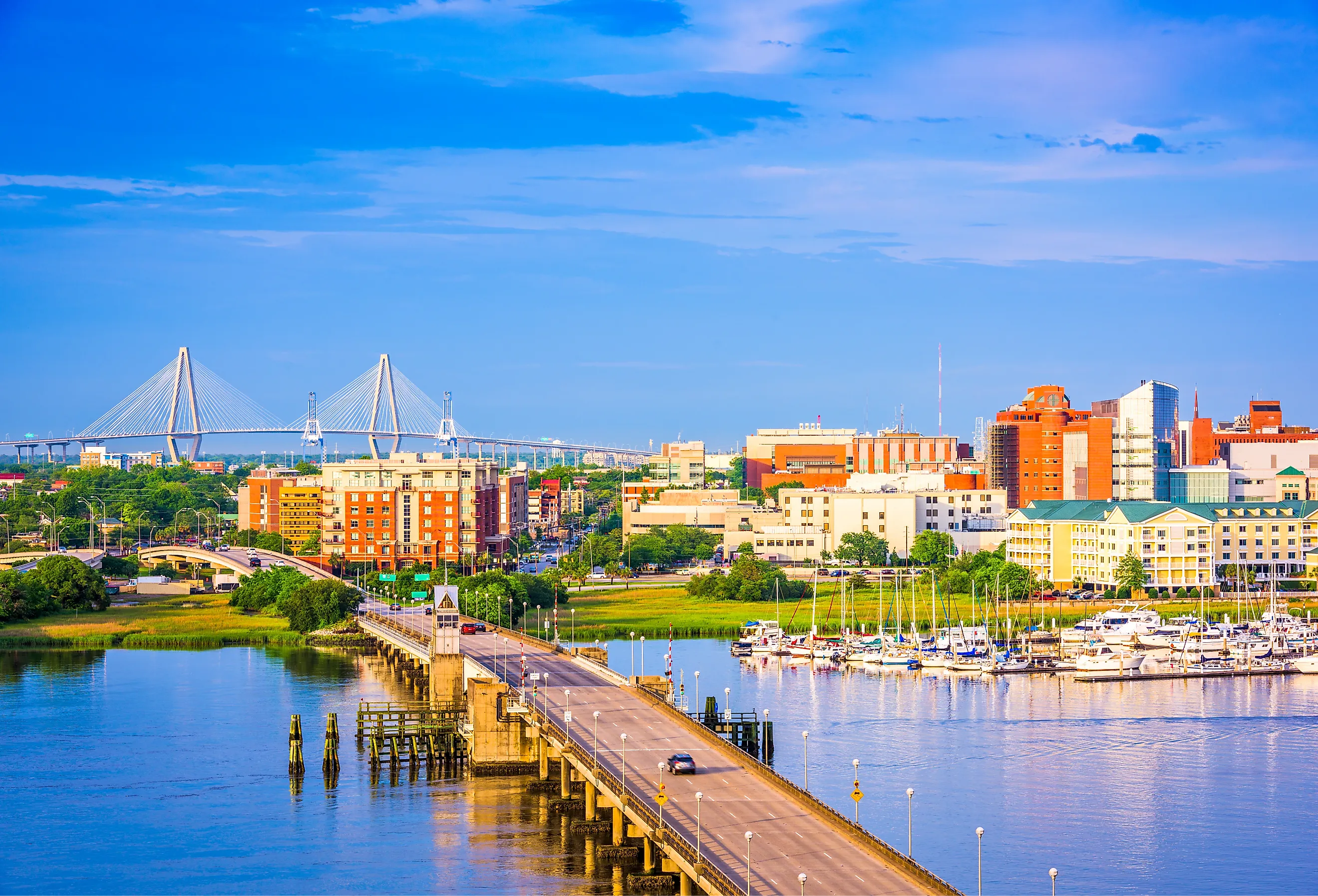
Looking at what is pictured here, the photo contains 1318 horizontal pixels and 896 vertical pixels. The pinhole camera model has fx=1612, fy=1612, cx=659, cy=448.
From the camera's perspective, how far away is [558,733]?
117 ft

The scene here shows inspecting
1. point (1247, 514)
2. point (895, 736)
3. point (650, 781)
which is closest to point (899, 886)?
point (650, 781)

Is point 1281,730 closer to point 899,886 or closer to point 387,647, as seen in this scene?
point 899,886

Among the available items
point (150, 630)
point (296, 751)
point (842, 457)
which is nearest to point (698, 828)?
point (296, 751)

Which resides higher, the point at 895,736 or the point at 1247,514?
Result: the point at 1247,514

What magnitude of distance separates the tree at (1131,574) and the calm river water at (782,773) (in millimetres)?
25541

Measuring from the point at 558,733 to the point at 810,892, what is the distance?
42.1 feet

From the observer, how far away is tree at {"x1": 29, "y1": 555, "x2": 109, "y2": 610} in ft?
263

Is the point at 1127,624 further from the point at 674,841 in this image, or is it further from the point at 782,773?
the point at 674,841

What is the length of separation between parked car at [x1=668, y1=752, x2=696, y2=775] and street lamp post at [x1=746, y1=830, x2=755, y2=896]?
5.56 meters

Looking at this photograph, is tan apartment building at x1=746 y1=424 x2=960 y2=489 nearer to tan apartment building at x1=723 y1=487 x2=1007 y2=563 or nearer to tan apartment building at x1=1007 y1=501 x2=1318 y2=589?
tan apartment building at x1=723 y1=487 x2=1007 y2=563

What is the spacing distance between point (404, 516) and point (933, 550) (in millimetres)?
32574

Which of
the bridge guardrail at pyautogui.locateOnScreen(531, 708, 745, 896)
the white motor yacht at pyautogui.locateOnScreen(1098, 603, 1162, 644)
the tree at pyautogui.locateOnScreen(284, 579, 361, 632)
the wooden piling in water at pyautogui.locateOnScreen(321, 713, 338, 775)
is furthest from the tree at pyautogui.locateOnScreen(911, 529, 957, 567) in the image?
the bridge guardrail at pyautogui.locateOnScreen(531, 708, 745, 896)

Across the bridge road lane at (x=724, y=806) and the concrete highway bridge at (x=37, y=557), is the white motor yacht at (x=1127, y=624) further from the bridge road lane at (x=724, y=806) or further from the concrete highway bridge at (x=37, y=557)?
the concrete highway bridge at (x=37, y=557)

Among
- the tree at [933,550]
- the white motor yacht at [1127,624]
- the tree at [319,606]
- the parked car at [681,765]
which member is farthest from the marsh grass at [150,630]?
the parked car at [681,765]
